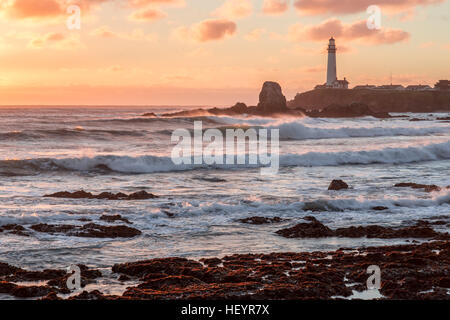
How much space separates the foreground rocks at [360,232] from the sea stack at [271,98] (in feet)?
231

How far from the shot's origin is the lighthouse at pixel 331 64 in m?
121

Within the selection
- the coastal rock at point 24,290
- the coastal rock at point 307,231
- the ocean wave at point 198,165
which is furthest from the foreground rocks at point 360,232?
the ocean wave at point 198,165

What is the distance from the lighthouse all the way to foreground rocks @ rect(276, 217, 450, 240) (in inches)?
4491

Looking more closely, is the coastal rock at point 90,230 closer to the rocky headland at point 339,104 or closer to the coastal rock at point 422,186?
the coastal rock at point 422,186

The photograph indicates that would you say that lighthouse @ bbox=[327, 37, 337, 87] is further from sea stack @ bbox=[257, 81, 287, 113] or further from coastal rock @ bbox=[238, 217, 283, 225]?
coastal rock @ bbox=[238, 217, 283, 225]

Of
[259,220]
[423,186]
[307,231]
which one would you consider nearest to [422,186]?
[423,186]

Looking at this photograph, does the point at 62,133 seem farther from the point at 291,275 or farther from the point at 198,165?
the point at 291,275

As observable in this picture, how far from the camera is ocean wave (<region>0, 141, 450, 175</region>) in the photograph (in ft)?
72.6

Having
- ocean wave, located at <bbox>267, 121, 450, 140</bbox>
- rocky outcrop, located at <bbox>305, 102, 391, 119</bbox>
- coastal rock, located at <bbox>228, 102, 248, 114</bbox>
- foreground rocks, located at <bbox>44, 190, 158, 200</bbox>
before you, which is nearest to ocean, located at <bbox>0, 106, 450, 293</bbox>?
foreground rocks, located at <bbox>44, 190, 158, 200</bbox>

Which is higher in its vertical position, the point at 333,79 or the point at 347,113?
the point at 333,79

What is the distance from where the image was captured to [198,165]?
24.4m

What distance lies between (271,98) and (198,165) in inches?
2383
